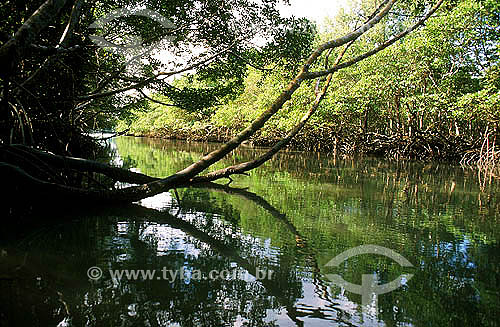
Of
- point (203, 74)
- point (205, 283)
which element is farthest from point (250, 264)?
point (203, 74)

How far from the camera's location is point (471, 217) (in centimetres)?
543

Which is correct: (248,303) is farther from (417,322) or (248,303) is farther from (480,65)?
(480,65)

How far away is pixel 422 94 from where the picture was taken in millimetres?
16625

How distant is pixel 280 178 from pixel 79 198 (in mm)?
5428

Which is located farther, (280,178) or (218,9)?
(280,178)

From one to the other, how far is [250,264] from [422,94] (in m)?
15.9

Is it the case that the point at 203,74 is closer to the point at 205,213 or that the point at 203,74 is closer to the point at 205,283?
the point at 205,213

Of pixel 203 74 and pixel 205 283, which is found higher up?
pixel 203 74

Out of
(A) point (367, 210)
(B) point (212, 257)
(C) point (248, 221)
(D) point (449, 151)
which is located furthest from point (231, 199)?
(D) point (449, 151)

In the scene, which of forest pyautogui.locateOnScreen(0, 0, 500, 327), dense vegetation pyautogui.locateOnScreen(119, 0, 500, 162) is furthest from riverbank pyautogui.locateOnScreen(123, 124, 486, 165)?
forest pyautogui.locateOnScreen(0, 0, 500, 327)

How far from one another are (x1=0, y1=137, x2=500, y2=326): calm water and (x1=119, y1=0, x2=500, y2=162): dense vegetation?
482 cm

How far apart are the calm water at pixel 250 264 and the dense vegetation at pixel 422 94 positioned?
4.82 meters

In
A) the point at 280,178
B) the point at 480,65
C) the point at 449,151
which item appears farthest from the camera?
the point at 449,151

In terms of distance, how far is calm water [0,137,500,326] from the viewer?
2254mm
